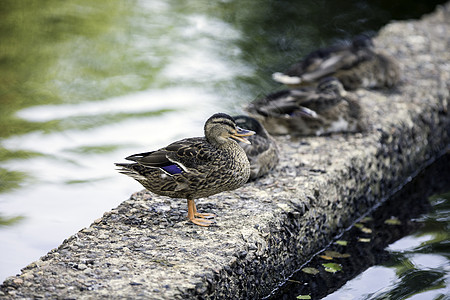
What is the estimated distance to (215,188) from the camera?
14.3 feet

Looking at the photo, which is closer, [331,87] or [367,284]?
[367,284]

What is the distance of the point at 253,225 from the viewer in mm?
4371

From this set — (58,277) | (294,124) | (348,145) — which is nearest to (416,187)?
(348,145)

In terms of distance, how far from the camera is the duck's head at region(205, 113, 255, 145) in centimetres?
441

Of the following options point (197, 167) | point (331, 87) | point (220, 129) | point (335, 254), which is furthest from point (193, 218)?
point (331, 87)

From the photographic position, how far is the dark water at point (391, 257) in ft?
14.7

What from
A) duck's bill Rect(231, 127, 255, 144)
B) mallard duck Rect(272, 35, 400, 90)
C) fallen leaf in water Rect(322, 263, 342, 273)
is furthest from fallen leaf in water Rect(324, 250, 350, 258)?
mallard duck Rect(272, 35, 400, 90)

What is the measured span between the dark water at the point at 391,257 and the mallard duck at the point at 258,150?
77cm

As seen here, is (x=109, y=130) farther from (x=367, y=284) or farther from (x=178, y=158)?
(x=367, y=284)

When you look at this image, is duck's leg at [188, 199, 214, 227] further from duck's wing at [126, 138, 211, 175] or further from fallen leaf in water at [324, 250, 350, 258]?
fallen leaf in water at [324, 250, 350, 258]

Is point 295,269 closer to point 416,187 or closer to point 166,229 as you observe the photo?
point 166,229

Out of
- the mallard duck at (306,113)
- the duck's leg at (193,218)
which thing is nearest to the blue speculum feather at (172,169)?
the duck's leg at (193,218)

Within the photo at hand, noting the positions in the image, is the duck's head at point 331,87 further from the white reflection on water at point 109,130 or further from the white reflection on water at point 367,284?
the white reflection on water at point 367,284

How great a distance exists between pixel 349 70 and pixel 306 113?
144 centimetres
